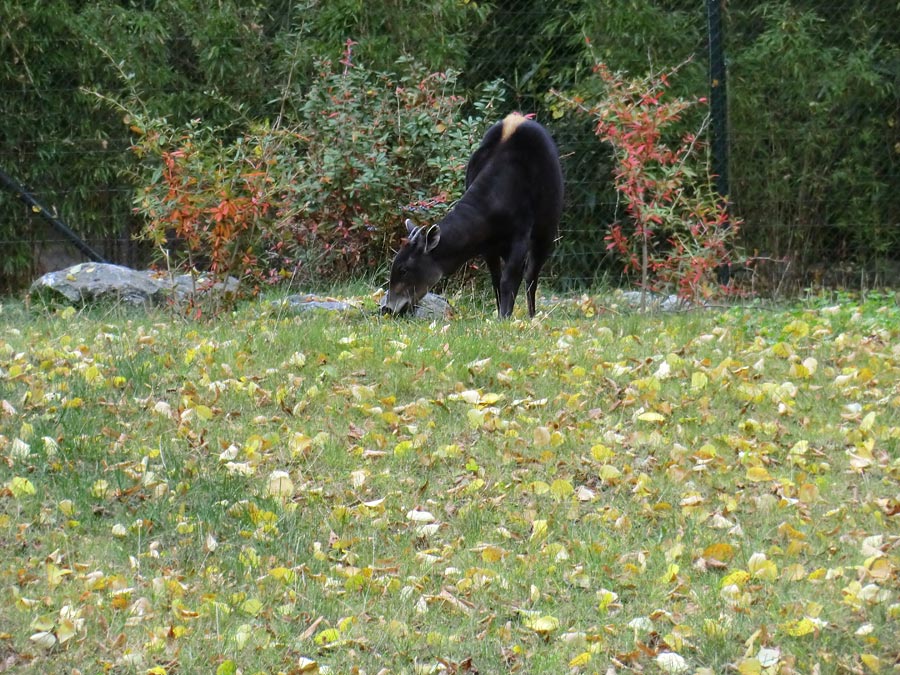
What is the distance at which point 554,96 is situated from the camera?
31.0 feet

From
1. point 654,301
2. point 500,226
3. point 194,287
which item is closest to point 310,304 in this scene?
point 194,287

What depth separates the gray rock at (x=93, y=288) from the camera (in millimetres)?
8070

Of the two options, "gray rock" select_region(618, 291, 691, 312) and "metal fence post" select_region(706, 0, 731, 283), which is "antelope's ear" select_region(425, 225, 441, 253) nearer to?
"gray rock" select_region(618, 291, 691, 312)

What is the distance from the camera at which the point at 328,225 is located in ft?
28.9

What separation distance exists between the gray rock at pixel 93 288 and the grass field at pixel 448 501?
1737 mm

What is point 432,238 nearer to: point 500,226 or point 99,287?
point 500,226

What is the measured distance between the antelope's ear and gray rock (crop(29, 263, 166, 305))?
6.04 ft

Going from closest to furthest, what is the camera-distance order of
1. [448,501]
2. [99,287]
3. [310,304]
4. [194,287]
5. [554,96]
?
[448,501], [194,287], [310,304], [99,287], [554,96]

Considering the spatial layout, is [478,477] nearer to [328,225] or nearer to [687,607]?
[687,607]

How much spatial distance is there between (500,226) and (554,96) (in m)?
2.23

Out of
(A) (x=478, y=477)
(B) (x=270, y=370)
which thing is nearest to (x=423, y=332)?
(B) (x=270, y=370)

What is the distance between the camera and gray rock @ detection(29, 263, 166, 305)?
26.5 feet

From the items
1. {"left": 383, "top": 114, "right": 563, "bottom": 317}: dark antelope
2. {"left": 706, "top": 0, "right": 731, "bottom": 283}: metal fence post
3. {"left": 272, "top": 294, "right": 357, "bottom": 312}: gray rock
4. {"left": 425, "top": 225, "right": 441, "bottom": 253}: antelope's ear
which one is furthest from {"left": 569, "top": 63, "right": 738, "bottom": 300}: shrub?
{"left": 272, "top": 294, "right": 357, "bottom": 312}: gray rock

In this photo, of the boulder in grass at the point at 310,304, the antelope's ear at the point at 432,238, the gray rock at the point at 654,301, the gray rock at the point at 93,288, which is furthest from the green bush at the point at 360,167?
the gray rock at the point at 654,301
